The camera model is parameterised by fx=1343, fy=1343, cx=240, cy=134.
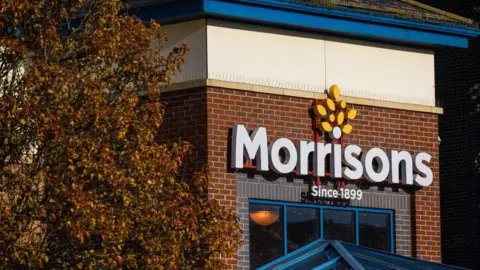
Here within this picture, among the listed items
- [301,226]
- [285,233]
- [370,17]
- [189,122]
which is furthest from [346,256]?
[370,17]

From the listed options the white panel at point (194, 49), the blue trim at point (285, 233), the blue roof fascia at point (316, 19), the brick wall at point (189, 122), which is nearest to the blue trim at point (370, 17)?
the blue roof fascia at point (316, 19)

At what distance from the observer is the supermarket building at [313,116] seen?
25188mm

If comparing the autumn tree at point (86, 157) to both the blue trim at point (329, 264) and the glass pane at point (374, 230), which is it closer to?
the blue trim at point (329, 264)

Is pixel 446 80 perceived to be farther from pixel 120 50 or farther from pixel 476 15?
pixel 120 50

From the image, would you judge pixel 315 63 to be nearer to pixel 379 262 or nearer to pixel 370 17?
pixel 370 17

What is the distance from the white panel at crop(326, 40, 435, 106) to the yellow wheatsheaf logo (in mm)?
432

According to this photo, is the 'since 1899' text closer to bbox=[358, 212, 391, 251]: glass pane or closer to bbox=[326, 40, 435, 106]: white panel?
bbox=[358, 212, 391, 251]: glass pane

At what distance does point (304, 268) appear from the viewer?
80.3ft

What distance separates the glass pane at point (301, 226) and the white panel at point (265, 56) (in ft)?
7.96

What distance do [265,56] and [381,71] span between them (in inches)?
115

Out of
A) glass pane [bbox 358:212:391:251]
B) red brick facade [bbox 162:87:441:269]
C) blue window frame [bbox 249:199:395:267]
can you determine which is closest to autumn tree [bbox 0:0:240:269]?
red brick facade [bbox 162:87:441:269]

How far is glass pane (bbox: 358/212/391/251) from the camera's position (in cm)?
2720

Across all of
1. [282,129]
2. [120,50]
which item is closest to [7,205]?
[120,50]

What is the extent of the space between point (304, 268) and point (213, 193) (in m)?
2.17
